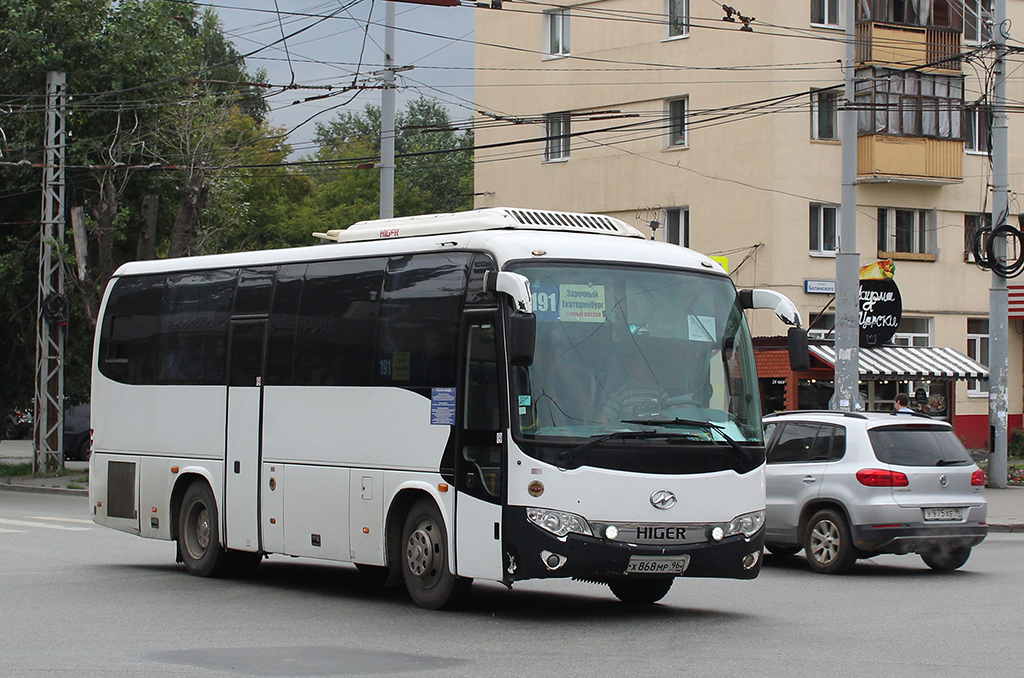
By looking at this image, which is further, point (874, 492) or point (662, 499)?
point (874, 492)

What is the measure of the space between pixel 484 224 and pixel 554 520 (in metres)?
2.68

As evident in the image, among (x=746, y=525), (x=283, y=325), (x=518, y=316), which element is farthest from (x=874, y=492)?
(x=283, y=325)

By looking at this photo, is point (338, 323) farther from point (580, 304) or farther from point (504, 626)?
point (504, 626)

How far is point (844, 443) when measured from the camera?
15375mm

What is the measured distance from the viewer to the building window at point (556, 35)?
42.6 m

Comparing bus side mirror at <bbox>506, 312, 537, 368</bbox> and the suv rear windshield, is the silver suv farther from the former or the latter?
bus side mirror at <bbox>506, 312, 537, 368</bbox>

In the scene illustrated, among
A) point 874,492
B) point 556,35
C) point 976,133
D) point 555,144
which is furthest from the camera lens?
point 555,144

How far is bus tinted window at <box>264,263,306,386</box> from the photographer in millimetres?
13656

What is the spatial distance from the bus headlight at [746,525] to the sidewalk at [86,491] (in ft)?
37.8

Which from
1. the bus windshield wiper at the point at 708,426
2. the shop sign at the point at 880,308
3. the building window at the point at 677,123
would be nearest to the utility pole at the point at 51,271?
the building window at the point at 677,123

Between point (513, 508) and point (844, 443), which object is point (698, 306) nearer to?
point (513, 508)

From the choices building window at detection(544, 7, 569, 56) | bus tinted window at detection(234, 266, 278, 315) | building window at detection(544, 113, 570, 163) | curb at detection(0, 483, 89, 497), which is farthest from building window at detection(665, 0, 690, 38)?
bus tinted window at detection(234, 266, 278, 315)

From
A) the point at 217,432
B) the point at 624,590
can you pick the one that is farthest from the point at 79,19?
the point at 624,590

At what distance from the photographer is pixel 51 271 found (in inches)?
1307
